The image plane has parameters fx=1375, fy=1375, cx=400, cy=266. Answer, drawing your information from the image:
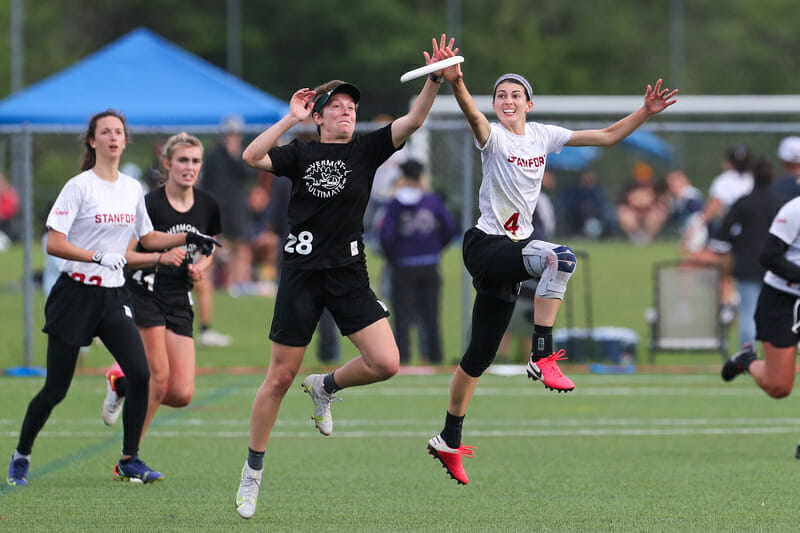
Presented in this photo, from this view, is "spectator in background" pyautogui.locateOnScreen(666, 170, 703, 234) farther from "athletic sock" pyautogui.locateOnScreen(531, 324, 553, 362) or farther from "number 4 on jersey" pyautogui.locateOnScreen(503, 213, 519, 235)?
"athletic sock" pyautogui.locateOnScreen(531, 324, 553, 362)

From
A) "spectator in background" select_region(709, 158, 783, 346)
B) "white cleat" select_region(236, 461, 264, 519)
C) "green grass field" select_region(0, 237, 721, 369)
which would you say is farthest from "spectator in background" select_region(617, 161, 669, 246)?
"white cleat" select_region(236, 461, 264, 519)

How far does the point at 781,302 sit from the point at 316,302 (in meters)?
3.68

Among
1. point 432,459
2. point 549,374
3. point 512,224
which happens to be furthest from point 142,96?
point 549,374

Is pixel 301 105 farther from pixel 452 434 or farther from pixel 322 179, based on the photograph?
pixel 452 434

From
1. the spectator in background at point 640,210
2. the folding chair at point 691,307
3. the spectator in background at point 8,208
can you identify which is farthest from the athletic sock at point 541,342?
the spectator in background at point 8,208

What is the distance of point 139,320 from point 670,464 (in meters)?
3.78

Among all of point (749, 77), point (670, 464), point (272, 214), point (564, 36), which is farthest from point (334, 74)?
point (670, 464)

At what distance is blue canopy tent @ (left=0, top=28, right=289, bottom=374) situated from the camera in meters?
18.9

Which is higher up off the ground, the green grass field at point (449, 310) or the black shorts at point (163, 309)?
the black shorts at point (163, 309)

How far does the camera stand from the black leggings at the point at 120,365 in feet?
27.8

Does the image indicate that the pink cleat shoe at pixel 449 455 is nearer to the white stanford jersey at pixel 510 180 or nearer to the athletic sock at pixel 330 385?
the athletic sock at pixel 330 385

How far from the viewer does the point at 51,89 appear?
762 inches

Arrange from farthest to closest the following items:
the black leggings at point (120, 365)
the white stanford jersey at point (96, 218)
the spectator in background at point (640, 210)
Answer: the spectator in background at point (640, 210) → the black leggings at point (120, 365) → the white stanford jersey at point (96, 218)

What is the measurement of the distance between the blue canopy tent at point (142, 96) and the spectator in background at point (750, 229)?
22.7ft
